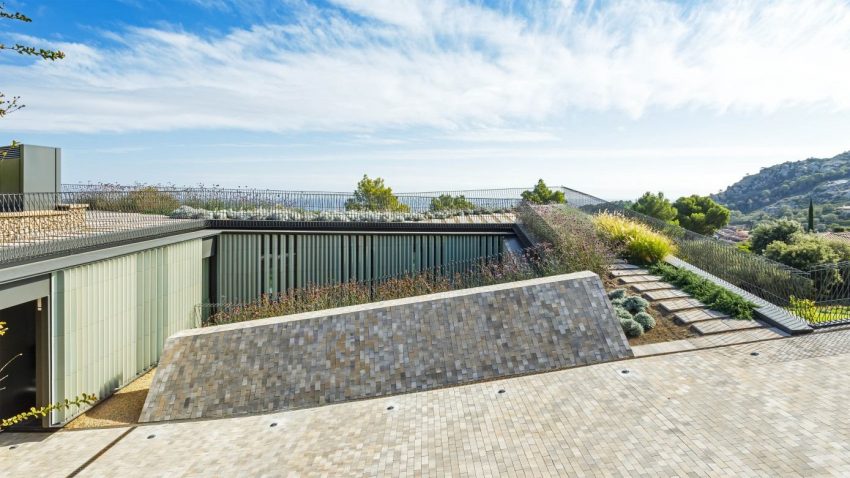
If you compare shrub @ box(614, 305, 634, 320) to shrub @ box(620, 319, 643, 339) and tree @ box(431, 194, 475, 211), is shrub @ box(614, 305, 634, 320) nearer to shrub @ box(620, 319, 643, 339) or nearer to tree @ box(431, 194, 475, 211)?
shrub @ box(620, 319, 643, 339)

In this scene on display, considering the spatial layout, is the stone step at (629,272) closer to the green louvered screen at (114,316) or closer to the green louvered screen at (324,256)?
the green louvered screen at (324,256)

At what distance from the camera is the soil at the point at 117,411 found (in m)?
8.20

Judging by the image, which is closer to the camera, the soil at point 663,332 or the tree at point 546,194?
the soil at point 663,332

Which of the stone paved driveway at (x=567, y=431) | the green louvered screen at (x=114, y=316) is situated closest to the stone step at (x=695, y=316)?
the stone paved driveway at (x=567, y=431)

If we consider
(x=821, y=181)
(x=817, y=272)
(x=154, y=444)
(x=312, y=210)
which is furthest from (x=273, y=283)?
(x=821, y=181)

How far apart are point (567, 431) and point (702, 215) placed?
25323 millimetres

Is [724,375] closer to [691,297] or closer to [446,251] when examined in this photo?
[691,297]

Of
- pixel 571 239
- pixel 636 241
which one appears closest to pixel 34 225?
pixel 571 239

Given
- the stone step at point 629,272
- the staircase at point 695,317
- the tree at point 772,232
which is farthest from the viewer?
the tree at point 772,232

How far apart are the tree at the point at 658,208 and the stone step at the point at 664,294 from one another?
55.3 feet

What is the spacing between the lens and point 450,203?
19.9 m

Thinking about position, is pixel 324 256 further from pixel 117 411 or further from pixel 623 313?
pixel 623 313

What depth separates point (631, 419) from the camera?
5.91 metres

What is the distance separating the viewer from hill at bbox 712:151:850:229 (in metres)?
71.0
